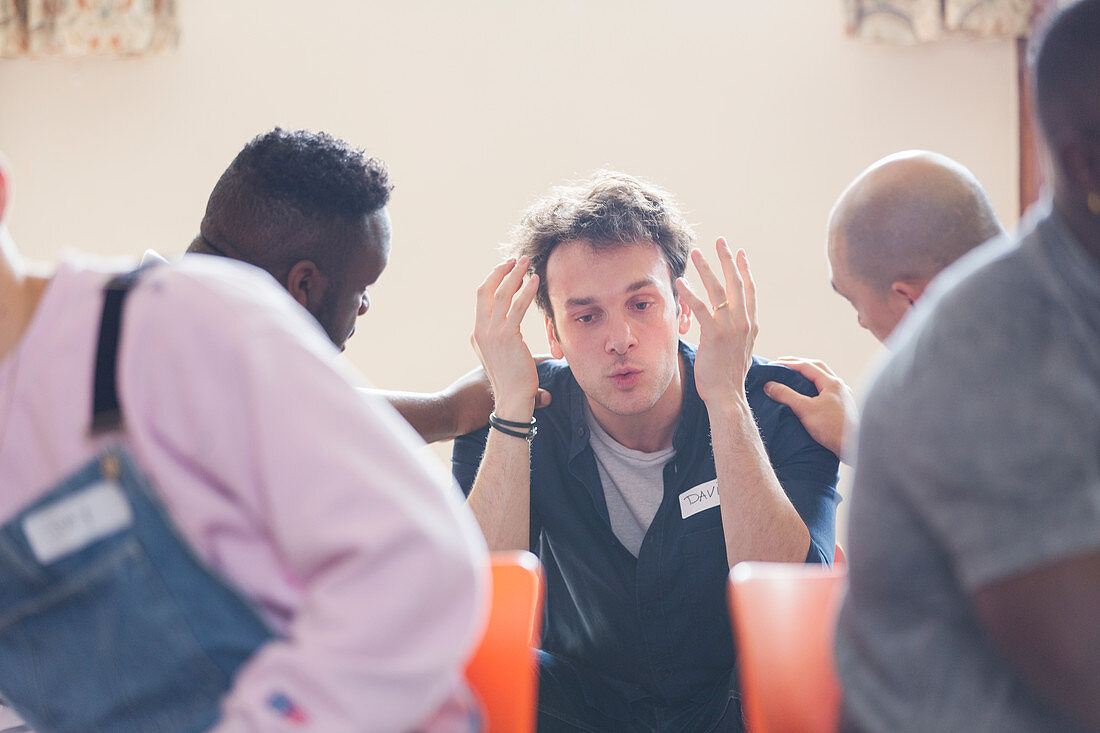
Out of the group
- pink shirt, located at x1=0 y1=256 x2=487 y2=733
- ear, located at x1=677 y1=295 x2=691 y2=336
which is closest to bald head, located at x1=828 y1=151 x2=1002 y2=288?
ear, located at x1=677 y1=295 x2=691 y2=336

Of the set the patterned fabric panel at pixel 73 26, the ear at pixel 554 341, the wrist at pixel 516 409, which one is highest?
the patterned fabric panel at pixel 73 26

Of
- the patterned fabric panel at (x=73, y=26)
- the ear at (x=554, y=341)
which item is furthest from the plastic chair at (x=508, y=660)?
the patterned fabric panel at (x=73, y=26)

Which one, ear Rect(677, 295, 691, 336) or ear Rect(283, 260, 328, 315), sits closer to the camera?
ear Rect(283, 260, 328, 315)

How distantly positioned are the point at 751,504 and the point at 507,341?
593 mm

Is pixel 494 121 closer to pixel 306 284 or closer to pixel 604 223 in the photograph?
pixel 604 223

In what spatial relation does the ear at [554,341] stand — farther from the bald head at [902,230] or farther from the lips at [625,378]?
the bald head at [902,230]

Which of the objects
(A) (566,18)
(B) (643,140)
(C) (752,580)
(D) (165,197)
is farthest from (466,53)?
(C) (752,580)

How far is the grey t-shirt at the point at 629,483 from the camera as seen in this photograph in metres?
1.87

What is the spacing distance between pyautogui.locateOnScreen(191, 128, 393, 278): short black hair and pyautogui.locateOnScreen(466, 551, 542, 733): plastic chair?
0.72m

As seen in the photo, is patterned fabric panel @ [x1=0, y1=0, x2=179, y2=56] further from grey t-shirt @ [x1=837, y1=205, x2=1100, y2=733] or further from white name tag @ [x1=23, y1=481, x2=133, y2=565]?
grey t-shirt @ [x1=837, y1=205, x2=1100, y2=733]

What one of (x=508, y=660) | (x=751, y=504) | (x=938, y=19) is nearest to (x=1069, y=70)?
(x=508, y=660)

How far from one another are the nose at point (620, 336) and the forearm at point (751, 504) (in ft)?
0.84

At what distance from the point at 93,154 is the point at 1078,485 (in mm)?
3699

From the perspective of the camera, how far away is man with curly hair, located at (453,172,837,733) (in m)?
1.73
